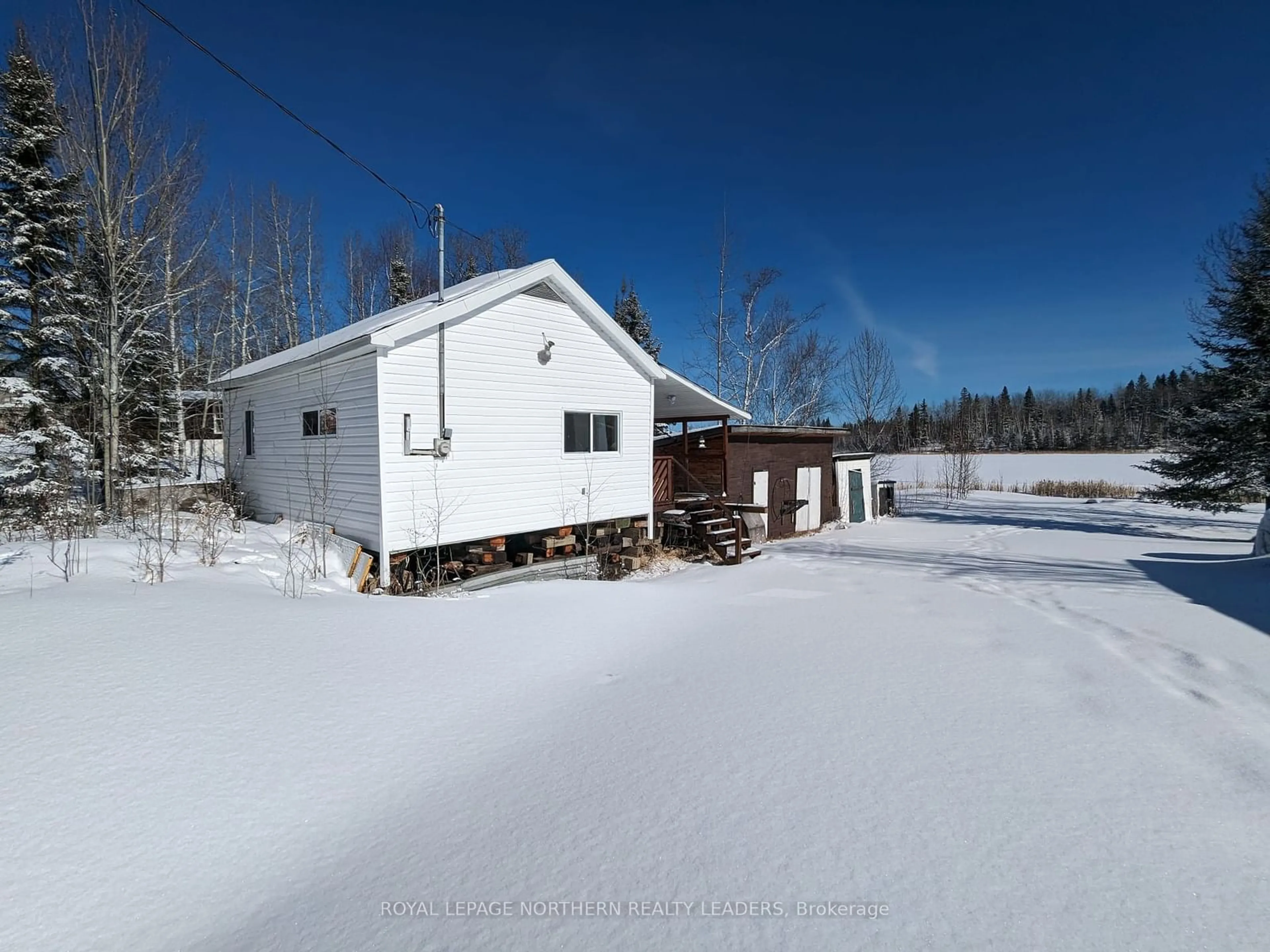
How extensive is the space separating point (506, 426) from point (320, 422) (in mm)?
2854

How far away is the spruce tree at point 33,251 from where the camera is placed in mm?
11852

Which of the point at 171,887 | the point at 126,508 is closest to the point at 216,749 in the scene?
the point at 171,887

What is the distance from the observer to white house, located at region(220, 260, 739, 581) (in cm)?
785

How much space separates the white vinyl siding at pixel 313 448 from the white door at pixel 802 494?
1205cm

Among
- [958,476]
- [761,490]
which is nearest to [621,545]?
[761,490]

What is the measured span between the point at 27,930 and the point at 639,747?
2.19m

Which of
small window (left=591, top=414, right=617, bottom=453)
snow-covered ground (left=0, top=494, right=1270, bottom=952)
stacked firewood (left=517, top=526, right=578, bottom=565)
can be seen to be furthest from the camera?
small window (left=591, top=414, right=617, bottom=453)

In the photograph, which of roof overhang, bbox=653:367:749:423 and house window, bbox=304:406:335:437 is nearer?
house window, bbox=304:406:335:437

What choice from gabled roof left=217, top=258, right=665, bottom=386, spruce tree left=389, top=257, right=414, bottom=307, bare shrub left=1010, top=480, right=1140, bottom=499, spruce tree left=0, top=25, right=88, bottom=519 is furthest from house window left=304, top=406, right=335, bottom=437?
bare shrub left=1010, top=480, right=1140, bottom=499

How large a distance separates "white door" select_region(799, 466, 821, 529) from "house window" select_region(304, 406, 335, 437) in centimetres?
1264

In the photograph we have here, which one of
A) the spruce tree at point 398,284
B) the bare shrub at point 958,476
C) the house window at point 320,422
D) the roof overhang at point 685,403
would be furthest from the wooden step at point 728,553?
the spruce tree at point 398,284

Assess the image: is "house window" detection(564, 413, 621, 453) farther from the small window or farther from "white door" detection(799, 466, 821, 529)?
"white door" detection(799, 466, 821, 529)

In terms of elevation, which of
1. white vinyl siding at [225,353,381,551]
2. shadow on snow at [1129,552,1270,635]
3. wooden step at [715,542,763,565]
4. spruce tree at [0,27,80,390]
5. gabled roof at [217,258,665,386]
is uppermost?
spruce tree at [0,27,80,390]

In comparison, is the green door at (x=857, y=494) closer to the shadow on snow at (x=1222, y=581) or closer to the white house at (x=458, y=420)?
the shadow on snow at (x=1222, y=581)
